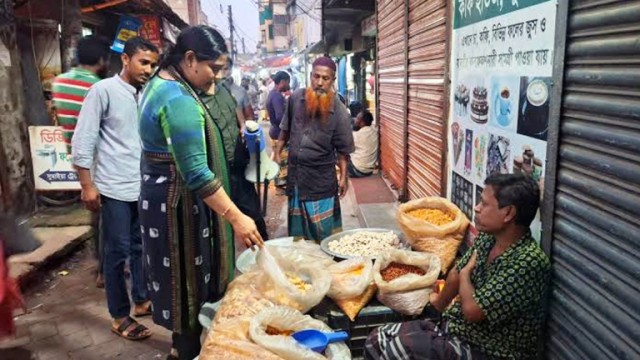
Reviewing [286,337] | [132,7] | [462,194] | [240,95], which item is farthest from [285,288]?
[132,7]

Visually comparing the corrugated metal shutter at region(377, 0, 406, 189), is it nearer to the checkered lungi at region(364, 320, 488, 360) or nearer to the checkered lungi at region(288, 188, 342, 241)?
the checkered lungi at region(288, 188, 342, 241)

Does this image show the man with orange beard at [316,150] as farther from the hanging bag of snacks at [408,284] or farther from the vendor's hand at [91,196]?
the vendor's hand at [91,196]

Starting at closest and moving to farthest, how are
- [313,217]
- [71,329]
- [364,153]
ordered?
[71,329] < [313,217] < [364,153]

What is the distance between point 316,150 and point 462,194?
1361mm

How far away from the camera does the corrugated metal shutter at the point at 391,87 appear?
234 inches

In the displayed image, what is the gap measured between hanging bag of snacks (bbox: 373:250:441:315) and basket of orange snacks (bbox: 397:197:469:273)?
0.49 feet

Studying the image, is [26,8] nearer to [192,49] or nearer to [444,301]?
[192,49]

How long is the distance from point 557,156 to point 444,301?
95cm

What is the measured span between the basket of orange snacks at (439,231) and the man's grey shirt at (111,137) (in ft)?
6.89

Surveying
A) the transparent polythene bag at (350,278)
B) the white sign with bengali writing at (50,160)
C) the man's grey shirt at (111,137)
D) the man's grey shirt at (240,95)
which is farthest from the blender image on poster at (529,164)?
the white sign with bengali writing at (50,160)

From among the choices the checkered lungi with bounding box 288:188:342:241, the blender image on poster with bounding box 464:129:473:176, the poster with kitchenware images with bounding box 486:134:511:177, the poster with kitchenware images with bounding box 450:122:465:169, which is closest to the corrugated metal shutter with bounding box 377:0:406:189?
the checkered lungi with bounding box 288:188:342:241

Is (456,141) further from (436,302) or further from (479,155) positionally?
(436,302)

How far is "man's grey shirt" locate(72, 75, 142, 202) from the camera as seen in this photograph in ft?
11.4

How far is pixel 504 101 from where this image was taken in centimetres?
267
